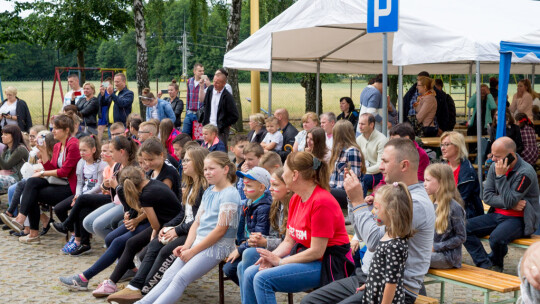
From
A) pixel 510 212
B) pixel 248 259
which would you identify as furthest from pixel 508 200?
pixel 248 259

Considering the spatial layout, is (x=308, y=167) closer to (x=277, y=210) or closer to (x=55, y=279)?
(x=277, y=210)

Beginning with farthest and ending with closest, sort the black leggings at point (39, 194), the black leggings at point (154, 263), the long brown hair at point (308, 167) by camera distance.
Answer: the black leggings at point (39, 194) < the black leggings at point (154, 263) < the long brown hair at point (308, 167)

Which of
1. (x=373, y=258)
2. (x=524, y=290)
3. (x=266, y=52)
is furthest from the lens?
(x=266, y=52)

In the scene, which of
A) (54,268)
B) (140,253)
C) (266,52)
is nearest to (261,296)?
(140,253)

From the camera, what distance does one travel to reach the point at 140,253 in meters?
5.91

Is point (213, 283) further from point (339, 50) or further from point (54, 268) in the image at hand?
point (339, 50)

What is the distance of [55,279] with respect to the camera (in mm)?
6496

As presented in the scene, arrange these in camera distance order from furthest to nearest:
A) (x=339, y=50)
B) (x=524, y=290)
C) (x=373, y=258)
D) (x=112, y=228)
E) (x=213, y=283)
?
(x=339, y=50) → (x=112, y=228) → (x=213, y=283) → (x=373, y=258) → (x=524, y=290)

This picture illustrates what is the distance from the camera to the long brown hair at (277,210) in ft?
15.5

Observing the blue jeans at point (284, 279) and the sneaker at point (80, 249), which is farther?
the sneaker at point (80, 249)

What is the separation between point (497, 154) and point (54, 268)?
4684 mm

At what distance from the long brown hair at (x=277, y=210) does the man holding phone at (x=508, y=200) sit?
6.58 ft

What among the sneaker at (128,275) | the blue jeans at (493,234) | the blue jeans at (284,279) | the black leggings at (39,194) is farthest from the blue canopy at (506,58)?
the black leggings at (39,194)

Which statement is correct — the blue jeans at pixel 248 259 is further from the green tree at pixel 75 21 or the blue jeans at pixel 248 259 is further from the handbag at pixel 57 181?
the green tree at pixel 75 21
